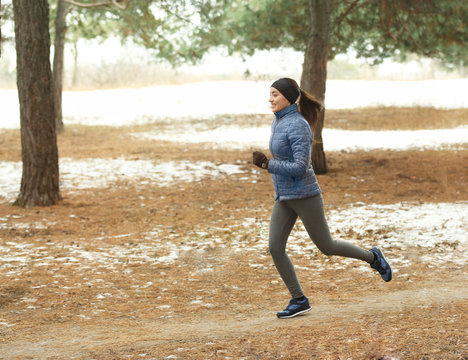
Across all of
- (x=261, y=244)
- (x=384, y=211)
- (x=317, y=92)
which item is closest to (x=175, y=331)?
(x=261, y=244)

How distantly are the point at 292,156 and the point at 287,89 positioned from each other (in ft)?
1.69

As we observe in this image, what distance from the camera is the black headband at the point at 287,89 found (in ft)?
16.6

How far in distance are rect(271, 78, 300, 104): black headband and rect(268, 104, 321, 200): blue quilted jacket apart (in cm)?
6

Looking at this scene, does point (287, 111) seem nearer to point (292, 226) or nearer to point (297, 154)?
point (297, 154)

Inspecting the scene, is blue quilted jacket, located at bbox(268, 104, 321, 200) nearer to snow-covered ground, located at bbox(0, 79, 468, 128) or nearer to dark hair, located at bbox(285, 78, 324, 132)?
dark hair, located at bbox(285, 78, 324, 132)

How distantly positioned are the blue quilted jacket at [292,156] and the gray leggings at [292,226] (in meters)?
0.09

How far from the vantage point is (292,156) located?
16.4 ft

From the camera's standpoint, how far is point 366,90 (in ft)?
128

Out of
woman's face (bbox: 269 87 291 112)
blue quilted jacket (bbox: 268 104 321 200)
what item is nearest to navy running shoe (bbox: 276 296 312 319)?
blue quilted jacket (bbox: 268 104 321 200)

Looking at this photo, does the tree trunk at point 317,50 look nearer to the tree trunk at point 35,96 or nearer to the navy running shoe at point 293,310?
the tree trunk at point 35,96

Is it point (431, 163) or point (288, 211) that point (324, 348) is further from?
point (431, 163)

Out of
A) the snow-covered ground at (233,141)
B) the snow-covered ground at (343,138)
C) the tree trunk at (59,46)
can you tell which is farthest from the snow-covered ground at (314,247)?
the tree trunk at (59,46)

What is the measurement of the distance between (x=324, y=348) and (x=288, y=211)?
1.12 m

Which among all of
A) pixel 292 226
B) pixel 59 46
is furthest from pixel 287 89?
pixel 59 46
